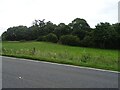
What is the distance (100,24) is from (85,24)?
14.0 metres

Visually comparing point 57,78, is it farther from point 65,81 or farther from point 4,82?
point 4,82

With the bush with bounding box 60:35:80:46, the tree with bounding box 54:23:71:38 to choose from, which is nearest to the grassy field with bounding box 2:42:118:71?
the bush with bounding box 60:35:80:46

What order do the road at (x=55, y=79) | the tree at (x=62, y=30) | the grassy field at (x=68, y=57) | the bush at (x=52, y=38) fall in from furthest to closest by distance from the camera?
the tree at (x=62, y=30)
the bush at (x=52, y=38)
the grassy field at (x=68, y=57)
the road at (x=55, y=79)

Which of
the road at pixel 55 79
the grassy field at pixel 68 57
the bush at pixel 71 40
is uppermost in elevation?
the bush at pixel 71 40

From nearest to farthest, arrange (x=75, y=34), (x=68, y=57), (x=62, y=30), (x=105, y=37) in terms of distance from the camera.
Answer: (x=68, y=57) < (x=105, y=37) < (x=75, y=34) < (x=62, y=30)

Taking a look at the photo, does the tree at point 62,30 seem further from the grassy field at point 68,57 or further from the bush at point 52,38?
the grassy field at point 68,57

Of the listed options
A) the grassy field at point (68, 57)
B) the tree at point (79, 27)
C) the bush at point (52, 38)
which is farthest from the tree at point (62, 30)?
the grassy field at point (68, 57)

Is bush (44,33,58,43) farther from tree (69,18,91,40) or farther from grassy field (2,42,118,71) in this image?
grassy field (2,42,118,71)

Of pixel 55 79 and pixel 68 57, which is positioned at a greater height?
pixel 68 57

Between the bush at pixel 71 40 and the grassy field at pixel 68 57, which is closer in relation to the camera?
the grassy field at pixel 68 57

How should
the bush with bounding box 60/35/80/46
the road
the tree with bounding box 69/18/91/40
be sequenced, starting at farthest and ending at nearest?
the tree with bounding box 69/18/91/40 → the bush with bounding box 60/35/80/46 → the road

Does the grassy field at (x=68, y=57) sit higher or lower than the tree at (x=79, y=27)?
lower

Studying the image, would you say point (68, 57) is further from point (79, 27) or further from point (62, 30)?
point (62, 30)

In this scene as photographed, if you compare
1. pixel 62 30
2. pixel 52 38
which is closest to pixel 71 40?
pixel 52 38
